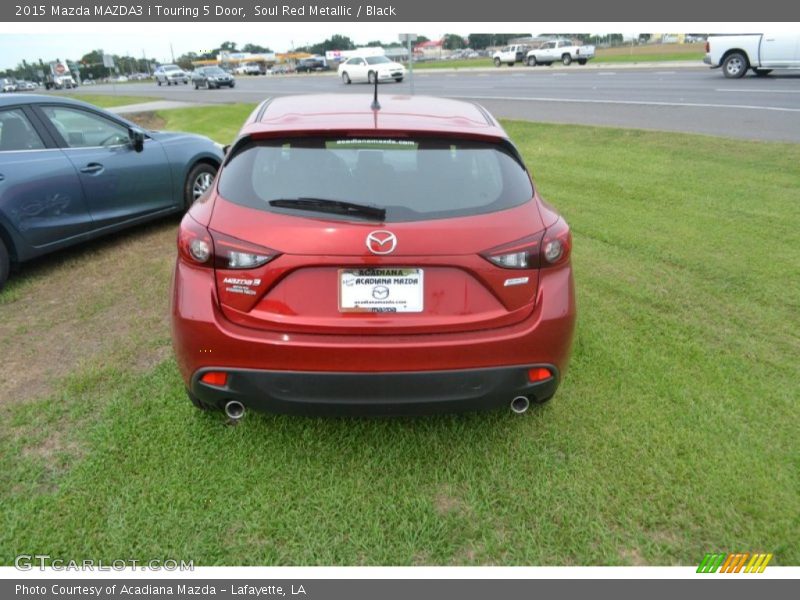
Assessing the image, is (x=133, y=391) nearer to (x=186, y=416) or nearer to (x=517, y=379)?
(x=186, y=416)

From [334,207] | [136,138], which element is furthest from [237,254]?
[136,138]

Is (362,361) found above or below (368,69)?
below

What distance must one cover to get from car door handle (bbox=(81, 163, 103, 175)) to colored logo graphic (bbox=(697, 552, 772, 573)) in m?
5.59

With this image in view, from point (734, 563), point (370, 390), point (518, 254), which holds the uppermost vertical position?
point (518, 254)

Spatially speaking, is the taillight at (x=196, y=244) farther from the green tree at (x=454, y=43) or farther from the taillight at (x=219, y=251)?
the green tree at (x=454, y=43)

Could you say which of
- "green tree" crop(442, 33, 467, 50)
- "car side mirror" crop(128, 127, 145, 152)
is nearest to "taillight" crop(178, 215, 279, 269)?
"car side mirror" crop(128, 127, 145, 152)

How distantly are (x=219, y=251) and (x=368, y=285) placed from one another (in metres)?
0.64

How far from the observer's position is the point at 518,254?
2.53 meters

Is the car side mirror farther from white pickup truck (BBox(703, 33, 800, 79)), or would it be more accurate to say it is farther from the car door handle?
white pickup truck (BBox(703, 33, 800, 79))

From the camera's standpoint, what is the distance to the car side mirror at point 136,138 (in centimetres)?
607

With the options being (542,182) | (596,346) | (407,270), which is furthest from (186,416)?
(542,182)

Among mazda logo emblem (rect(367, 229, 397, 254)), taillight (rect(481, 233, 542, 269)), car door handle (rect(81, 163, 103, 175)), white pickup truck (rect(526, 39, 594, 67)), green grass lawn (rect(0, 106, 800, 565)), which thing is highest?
white pickup truck (rect(526, 39, 594, 67))

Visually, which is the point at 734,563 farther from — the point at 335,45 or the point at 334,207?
the point at 335,45

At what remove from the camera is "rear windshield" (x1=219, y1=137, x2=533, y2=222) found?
2578 mm
